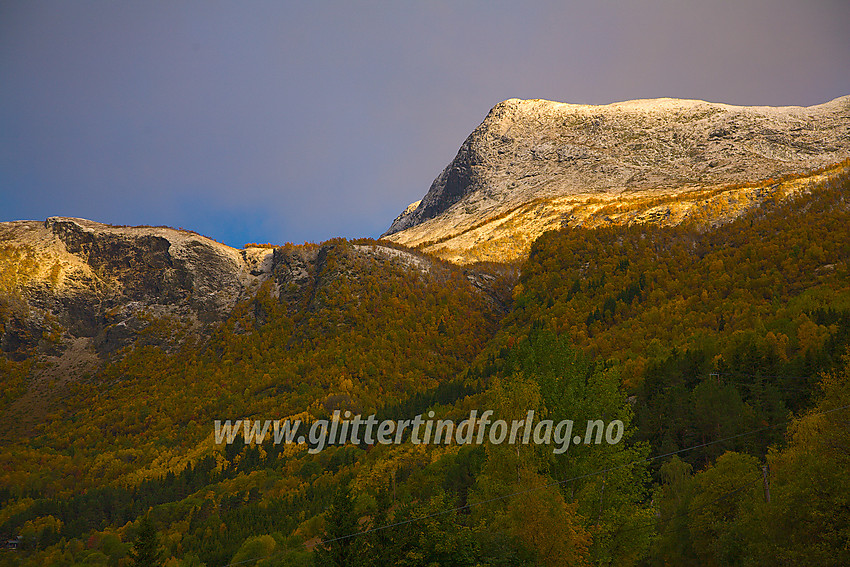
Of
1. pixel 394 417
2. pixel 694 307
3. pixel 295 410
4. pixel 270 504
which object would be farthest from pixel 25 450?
pixel 694 307

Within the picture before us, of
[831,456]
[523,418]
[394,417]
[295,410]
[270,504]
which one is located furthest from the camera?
[295,410]

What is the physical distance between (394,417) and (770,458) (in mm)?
128553

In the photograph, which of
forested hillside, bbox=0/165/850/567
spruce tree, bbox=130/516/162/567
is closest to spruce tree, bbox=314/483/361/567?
forested hillside, bbox=0/165/850/567

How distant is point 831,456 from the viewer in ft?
103

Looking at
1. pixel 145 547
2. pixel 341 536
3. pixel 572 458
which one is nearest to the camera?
pixel 341 536

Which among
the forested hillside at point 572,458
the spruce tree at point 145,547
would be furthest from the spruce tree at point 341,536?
the spruce tree at point 145,547

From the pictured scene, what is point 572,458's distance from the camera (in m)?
40.7

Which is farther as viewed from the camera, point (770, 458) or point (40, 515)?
point (40, 515)

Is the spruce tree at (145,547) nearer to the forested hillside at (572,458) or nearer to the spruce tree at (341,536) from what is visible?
the forested hillside at (572,458)

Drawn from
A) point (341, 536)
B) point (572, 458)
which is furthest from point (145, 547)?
point (572, 458)

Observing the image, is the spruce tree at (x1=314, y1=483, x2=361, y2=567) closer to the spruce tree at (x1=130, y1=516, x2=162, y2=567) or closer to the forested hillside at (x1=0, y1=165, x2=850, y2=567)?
the forested hillside at (x1=0, y1=165, x2=850, y2=567)

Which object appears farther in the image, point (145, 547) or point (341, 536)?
point (145, 547)

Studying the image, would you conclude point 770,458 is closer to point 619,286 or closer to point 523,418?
point 523,418

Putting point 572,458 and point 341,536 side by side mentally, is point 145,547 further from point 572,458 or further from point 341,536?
point 572,458
